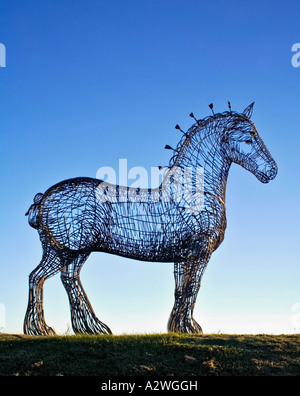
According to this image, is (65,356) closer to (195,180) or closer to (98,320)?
(98,320)

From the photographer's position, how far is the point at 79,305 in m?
11.8

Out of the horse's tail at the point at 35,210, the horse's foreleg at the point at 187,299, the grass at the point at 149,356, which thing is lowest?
the grass at the point at 149,356

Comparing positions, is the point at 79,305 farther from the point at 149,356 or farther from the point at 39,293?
the point at 149,356

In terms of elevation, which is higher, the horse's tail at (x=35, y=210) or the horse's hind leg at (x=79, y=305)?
the horse's tail at (x=35, y=210)

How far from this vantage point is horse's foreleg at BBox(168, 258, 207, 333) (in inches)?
461

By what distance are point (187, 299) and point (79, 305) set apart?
2611 mm

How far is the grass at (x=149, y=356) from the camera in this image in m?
8.41

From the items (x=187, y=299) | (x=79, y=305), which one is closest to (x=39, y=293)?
(x=79, y=305)

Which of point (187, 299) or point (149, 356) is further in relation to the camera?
point (187, 299)

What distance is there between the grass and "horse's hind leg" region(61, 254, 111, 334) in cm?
A: 117

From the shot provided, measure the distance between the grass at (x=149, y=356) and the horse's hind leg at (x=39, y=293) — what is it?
0.95 m

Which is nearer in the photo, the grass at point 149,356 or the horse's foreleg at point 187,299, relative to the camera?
the grass at point 149,356

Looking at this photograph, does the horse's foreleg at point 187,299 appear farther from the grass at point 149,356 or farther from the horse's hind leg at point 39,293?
the horse's hind leg at point 39,293
